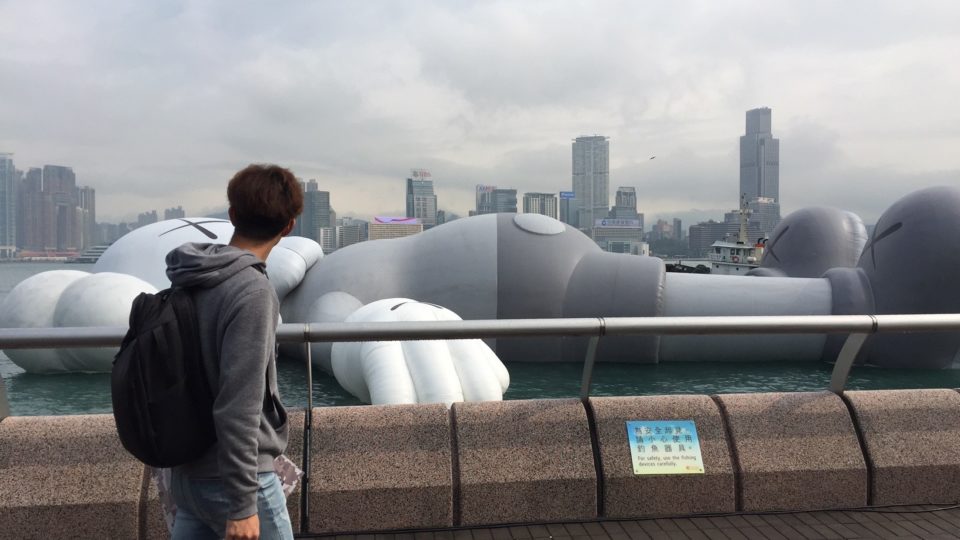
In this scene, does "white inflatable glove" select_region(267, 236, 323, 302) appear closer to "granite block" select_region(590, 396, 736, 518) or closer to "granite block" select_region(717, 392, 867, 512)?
"granite block" select_region(590, 396, 736, 518)

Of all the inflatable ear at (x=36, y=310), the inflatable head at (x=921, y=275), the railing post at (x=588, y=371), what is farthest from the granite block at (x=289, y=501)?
the inflatable head at (x=921, y=275)

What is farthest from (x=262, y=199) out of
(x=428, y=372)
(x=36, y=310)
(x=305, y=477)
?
(x=36, y=310)

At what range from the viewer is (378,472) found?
3.53 m

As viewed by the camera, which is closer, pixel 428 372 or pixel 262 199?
pixel 262 199

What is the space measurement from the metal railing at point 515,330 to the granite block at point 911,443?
0.42 m

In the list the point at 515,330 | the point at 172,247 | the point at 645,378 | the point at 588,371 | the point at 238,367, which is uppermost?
the point at 172,247

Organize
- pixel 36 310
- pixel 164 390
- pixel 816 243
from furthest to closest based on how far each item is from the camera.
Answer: pixel 816 243 < pixel 36 310 < pixel 164 390

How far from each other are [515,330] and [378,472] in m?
0.98

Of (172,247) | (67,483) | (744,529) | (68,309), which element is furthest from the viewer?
(172,247)

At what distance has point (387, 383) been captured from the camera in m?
7.15

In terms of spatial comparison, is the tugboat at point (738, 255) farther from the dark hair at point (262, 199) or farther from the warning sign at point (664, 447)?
the dark hair at point (262, 199)

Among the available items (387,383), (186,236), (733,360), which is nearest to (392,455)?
(387,383)

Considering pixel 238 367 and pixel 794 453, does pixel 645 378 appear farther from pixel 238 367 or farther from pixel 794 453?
pixel 238 367

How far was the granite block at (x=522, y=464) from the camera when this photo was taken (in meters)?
3.59
